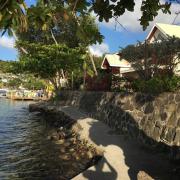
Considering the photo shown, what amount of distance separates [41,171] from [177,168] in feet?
16.7

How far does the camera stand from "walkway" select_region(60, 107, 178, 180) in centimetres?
1045

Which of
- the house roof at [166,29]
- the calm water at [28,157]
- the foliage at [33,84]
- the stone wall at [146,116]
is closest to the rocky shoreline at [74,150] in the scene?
the calm water at [28,157]

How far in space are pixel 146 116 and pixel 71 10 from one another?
40.5 ft

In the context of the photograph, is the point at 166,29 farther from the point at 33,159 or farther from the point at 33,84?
the point at 33,84

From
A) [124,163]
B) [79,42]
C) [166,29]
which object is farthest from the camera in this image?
[166,29]

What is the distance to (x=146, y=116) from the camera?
16.0 metres

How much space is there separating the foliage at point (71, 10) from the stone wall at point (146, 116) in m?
8.29

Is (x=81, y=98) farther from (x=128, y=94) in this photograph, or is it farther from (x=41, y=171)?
(x=41, y=171)

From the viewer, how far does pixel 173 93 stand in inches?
580

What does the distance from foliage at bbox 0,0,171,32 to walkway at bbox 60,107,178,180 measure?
462cm

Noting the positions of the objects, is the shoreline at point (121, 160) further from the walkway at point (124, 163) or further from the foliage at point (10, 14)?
the foliage at point (10, 14)

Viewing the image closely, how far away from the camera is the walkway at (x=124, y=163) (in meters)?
10.4

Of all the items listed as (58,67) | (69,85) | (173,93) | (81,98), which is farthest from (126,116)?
(69,85)

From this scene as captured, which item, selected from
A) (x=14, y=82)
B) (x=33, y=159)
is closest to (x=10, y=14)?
(x=33, y=159)
